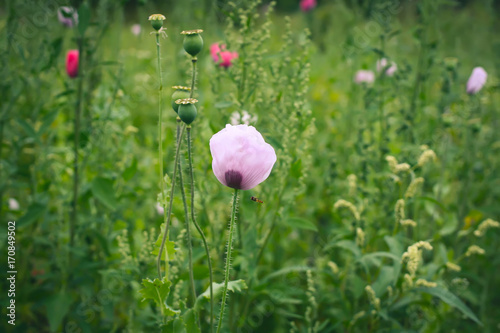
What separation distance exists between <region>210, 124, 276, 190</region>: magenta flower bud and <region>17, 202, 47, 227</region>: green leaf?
961 millimetres

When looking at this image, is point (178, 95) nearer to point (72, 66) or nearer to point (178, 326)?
point (178, 326)

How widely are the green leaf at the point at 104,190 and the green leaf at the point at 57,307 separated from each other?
15.6 inches

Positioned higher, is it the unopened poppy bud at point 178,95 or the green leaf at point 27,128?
the unopened poppy bud at point 178,95

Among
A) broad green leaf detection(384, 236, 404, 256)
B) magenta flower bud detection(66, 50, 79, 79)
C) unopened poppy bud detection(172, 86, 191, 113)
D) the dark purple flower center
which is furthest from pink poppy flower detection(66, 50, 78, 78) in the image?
broad green leaf detection(384, 236, 404, 256)

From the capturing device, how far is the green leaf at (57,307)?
1.48 metres

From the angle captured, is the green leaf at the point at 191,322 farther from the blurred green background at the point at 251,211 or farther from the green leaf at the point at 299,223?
the green leaf at the point at 299,223

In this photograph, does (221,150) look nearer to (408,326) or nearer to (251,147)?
(251,147)

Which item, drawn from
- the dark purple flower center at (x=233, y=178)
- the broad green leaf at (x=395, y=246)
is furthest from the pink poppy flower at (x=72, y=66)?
the broad green leaf at (x=395, y=246)

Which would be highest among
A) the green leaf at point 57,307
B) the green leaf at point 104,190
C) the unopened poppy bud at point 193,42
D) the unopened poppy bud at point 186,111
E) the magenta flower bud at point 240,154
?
the unopened poppy bud at point 193,42

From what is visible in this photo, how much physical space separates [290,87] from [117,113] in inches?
29.5

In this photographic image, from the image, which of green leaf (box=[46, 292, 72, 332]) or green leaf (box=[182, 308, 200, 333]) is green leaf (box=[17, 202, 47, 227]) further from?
green leaf (box=[182, 308, 200, 333])

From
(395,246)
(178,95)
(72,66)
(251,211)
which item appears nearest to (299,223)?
(251,211)

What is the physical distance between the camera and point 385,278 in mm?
1449

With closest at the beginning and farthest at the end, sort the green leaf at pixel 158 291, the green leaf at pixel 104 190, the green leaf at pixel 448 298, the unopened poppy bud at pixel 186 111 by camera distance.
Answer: the unopened poppy bud at pixel 186 111 → the green leaf at pixel 158 291 → the green leaf at pixel 448 298 → the green leaf at pixel 104 190
